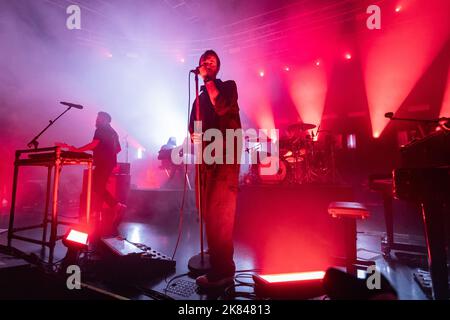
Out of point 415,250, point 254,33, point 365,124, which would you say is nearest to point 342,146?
point 365,124

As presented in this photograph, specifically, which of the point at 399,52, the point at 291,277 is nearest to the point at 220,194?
the point at 291,277

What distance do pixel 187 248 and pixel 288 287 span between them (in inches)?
72.9

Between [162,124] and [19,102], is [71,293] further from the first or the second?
[162,124]

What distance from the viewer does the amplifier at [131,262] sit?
7.82ft

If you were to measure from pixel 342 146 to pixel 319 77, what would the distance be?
10.8ft

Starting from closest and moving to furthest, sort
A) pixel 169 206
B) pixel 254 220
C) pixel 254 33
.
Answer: pixel 254 220
pixel 169 206
pixel 254 33

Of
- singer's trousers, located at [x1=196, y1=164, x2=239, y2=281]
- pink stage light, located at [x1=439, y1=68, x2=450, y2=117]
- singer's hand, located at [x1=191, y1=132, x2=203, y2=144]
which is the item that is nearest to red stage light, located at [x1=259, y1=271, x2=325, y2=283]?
singer's trousers, located at [x1=196, y1=164, x2=239, y2=281]

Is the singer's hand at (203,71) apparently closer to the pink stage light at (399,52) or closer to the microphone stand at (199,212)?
the microphone stand at (199,212)

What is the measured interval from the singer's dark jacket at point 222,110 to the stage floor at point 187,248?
141cm

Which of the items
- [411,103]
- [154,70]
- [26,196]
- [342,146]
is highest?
[154,70]

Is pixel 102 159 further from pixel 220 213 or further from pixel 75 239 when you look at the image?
pixel 220 213

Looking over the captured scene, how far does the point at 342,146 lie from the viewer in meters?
11.1

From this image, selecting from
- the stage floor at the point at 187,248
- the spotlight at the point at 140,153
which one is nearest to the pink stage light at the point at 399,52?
the stage floor at the point at 187,248

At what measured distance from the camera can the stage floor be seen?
6.79ft
